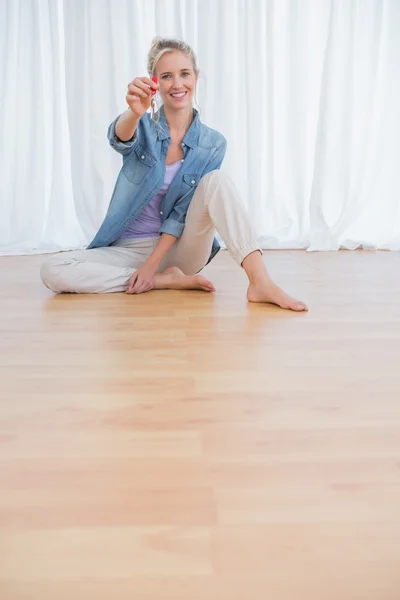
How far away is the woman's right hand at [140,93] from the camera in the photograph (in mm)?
1826

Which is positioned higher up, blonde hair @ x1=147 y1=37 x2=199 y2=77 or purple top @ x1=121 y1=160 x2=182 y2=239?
blonde hair @ x1=147 y1=37 x2=199 y2=77

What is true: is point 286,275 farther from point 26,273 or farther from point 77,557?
point 77,557

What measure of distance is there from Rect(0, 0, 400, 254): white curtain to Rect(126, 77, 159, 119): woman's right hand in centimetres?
184

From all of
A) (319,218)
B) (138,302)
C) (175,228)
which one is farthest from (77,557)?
(319,218)

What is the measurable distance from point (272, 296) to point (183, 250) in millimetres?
414

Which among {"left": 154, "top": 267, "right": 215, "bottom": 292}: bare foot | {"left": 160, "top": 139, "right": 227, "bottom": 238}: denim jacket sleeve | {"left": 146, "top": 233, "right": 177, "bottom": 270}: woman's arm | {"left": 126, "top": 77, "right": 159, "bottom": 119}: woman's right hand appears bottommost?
{"left": 154, "top": 267, "right": 215, "bottom": 292}: bare foot

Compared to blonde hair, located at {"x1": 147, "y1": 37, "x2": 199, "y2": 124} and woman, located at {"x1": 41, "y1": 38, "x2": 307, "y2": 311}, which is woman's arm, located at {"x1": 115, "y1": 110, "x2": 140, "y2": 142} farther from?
blonde hair, located at {"x1": 147, "y1": 37, "x2": 199, "y2": 124}

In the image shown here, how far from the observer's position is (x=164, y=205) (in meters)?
2.27

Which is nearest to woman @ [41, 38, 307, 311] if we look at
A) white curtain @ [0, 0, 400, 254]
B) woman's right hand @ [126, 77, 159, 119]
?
woman's right hand @ [126, 77, 159, 119]

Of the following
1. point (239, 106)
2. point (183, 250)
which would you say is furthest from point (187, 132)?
point (239, 106)

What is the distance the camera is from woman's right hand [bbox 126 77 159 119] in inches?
71.9

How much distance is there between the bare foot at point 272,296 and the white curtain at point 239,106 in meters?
1.64

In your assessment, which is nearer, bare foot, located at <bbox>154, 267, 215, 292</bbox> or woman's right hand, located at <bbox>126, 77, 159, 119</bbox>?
woman's right hand, located at <bbox>126, 77, 159, 119</bbox>

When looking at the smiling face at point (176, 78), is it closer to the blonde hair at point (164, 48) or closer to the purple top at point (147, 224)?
the blonde hair at point (164, 48)
